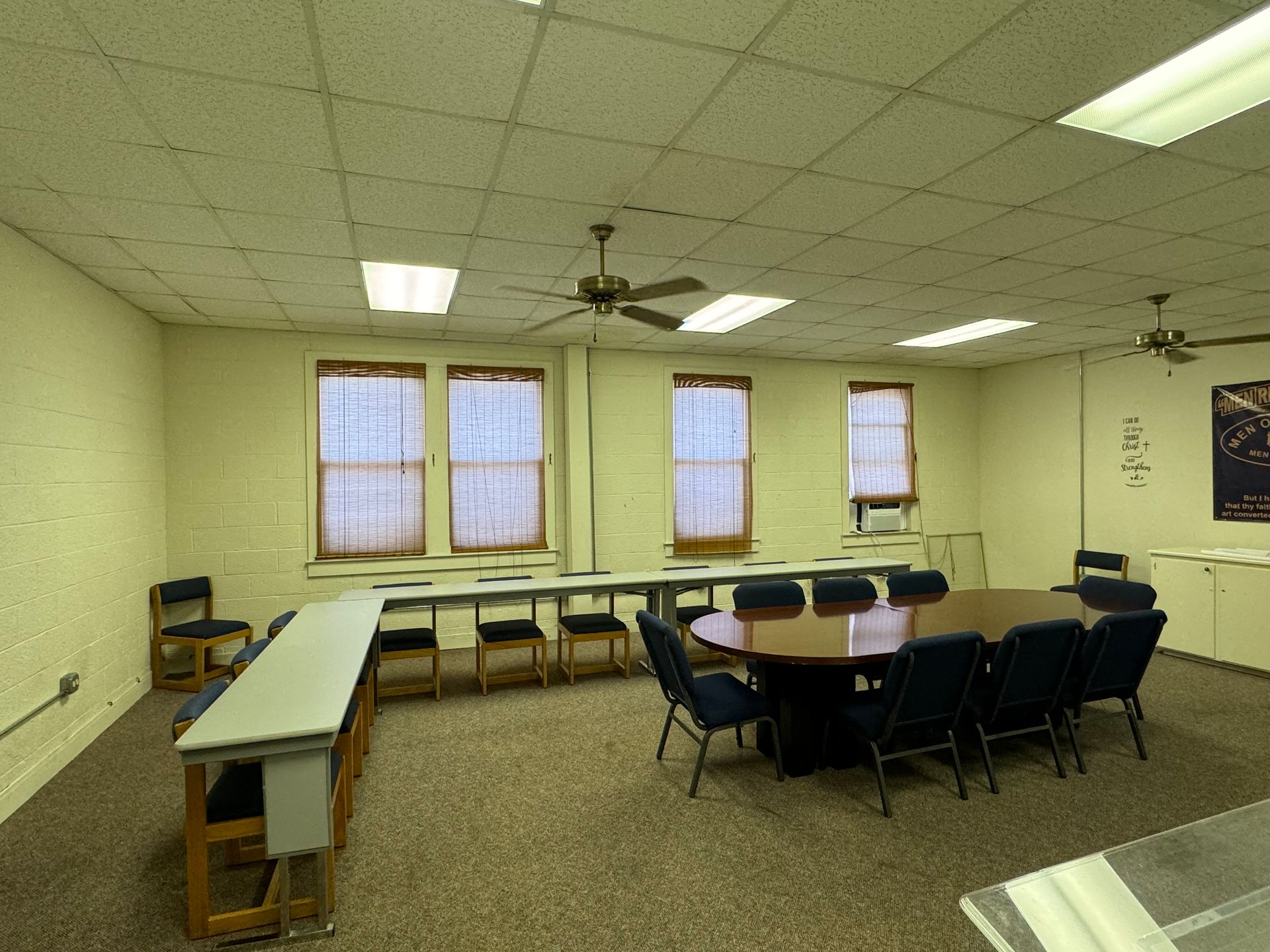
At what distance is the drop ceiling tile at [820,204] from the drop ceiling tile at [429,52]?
130cm

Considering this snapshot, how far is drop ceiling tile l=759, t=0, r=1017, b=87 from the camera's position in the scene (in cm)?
172

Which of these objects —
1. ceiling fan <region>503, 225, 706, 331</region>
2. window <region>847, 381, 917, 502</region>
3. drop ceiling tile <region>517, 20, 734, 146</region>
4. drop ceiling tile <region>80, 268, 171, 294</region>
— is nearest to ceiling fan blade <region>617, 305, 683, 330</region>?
ceiling fan <region>503, 225, 706, 331</region>

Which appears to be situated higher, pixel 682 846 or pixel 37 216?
pixel 37 216

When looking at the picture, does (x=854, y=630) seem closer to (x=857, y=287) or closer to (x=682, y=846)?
(x=682, y=846)

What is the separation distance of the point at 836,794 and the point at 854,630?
2.80 ft

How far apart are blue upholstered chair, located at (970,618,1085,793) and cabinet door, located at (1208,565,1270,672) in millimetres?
2923

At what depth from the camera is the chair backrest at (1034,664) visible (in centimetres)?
315

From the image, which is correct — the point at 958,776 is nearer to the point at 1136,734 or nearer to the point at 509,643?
the point at 1136,734

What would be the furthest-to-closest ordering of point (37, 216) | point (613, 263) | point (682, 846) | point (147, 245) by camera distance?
point (613, 263) → point (147, 245) → point (37, 216) → point (682, 846)

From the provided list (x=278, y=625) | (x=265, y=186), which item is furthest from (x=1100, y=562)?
(x=265, y=186)

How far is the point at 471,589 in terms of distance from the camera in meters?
4.74

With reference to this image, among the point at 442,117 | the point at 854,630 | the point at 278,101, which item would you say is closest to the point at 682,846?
the point at 854,630

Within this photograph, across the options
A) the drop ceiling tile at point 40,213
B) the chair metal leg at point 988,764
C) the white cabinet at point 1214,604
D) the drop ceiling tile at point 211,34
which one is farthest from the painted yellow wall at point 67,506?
the white cabinet at point 1214,604

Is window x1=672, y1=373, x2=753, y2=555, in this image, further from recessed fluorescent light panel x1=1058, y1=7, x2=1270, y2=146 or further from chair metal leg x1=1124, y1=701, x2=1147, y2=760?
recessed fluorescent light panel x1=1058, y1=7, x2=1270, y2=146
